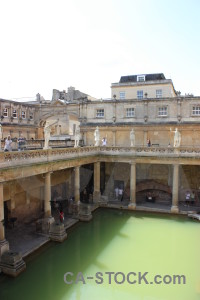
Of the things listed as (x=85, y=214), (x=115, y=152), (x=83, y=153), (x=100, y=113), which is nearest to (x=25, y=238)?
(x=85, y=214)

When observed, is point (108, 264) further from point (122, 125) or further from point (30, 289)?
point (122, 125)

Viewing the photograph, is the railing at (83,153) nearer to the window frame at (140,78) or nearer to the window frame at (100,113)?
the window frame at (100,113)

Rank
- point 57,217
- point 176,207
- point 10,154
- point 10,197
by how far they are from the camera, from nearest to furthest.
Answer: point 10,154 → point 10,197 → point 57,217 → point 176,207

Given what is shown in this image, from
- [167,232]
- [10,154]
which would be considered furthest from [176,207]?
[10,154]

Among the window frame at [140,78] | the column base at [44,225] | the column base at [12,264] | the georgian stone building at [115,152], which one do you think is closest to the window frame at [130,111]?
the georgian stone building at [115,152]

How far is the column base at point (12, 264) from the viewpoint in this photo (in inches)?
479

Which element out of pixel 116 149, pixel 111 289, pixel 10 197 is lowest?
pixel 111 289

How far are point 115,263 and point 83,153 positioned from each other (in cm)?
1019

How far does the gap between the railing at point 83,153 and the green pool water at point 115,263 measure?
5529mm

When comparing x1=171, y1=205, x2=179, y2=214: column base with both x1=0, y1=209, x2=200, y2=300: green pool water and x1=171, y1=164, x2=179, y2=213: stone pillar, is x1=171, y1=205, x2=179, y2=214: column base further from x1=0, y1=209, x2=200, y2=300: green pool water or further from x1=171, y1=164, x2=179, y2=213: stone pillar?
x1=0, y1=209, x2=200, y2=300: green pool water

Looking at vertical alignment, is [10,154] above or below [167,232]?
above

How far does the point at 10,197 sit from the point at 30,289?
7.50 metres

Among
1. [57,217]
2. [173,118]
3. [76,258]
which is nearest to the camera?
[76,258]

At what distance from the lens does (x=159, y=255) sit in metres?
14.8
